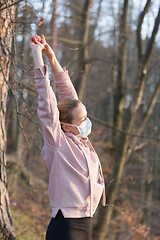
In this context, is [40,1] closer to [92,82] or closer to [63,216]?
[63,216]

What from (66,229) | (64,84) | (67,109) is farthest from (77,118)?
→ (66,229)

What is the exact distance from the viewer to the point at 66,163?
7.20 ft

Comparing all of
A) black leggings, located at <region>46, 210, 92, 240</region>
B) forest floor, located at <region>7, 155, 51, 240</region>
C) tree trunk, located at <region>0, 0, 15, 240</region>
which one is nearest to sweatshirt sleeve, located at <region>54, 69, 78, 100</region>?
tree trunk, located at <region>0, 0, 15, 240</region>

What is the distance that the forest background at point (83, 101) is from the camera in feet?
11.6

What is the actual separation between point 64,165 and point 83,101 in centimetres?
249

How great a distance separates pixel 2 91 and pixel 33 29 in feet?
2.58

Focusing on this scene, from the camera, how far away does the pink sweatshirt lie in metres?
2.08

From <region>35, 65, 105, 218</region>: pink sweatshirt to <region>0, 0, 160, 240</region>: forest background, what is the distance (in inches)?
44.2

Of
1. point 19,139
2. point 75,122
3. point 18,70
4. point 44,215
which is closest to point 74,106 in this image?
point 75,122

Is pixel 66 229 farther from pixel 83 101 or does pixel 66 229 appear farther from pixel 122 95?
pixel 122 95

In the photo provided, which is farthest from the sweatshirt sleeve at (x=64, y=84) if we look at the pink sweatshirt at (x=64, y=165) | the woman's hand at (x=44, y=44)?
the pink sweatshirt at (x=64, y=165)

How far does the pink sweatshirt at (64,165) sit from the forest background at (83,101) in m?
1.12

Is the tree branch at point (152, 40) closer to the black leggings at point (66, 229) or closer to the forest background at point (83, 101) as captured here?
the forest background at point (83, 101)

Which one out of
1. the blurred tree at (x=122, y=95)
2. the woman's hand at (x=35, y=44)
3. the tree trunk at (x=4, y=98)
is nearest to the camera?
the woman's hand at (x=35, y=44)
